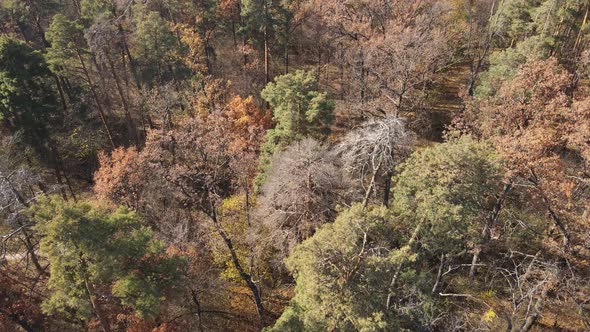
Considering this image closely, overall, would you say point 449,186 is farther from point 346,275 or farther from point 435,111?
point 435,111

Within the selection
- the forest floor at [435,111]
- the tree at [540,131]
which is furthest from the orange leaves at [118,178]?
the tree at [540,131]

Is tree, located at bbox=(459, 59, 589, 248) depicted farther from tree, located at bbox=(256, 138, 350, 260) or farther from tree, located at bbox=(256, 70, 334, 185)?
tree, located at bbox=(256, 70, 334, 185)

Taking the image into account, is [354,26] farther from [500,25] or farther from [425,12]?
[500,25]

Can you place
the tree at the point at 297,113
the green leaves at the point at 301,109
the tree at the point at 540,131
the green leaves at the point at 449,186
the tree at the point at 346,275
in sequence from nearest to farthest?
the tree at the point at 346,275
the green leaves at the point at 449,186
the tree at the point at 540,131
the green leaves at the point at 301,109
the tree at the point at 297,113

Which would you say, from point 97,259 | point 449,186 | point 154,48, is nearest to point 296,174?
point 449,186

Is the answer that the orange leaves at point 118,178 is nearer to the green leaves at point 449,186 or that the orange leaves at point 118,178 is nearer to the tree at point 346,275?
the tree at point 346,275

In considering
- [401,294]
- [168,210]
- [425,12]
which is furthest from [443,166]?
[425,12]
